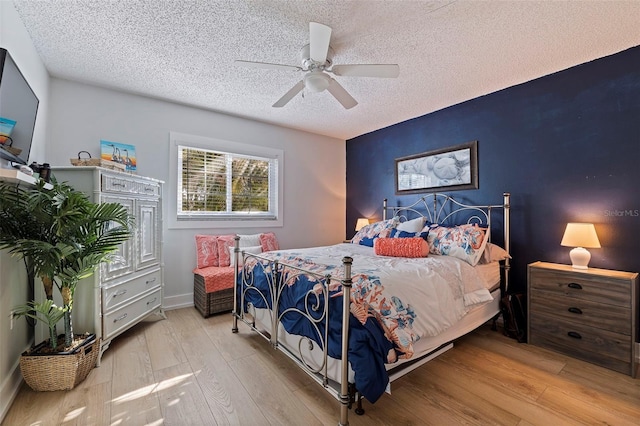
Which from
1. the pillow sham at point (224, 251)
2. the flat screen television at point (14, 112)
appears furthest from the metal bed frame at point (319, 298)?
the flat screen television at point (14, 112)

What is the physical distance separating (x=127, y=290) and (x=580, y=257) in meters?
4.09

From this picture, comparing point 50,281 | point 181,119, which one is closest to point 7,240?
point 50,281

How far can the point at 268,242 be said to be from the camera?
13.2ft

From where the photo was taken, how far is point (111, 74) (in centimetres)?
280

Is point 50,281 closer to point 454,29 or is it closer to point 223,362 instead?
point 223,362

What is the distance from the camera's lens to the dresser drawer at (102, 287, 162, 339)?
233cm

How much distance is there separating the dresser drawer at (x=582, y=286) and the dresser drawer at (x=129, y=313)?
12.3 ft

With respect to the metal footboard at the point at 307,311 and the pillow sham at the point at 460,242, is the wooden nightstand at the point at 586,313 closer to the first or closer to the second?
the pillow sham at the point at 460,242

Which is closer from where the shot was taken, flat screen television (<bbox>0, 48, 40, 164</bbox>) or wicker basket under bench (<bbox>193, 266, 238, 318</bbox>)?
flat screen television (<bbox>0, 48, 40, 164</bbox>)

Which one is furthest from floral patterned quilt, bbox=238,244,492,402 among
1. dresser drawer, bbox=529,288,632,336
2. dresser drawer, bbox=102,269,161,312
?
dresser drawer, bbox=102,269,161,312

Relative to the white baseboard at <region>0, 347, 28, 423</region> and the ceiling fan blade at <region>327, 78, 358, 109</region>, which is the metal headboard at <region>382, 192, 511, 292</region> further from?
the white baseboard at <region>0, 347, 28, 423</region>

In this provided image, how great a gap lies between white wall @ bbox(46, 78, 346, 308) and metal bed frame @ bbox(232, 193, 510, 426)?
47.7 inches

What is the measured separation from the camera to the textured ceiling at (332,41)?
190 centimetres

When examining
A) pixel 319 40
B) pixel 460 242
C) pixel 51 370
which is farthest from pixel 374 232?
pixel 51 370
